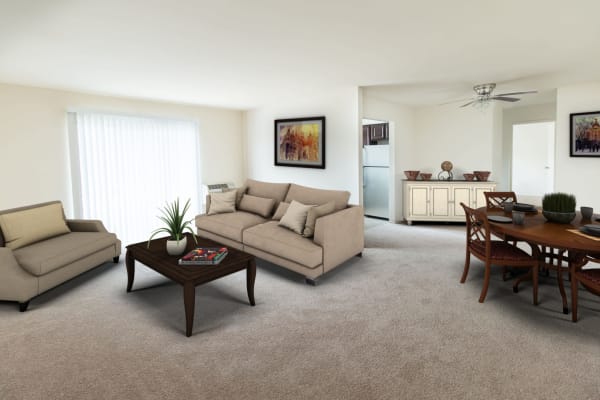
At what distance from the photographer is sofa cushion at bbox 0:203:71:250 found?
330 centimetres

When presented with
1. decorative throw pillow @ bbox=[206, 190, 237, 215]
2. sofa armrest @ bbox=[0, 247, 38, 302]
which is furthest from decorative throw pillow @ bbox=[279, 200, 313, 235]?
sofa armrest @ bbox=[0, 247, 38, 302]

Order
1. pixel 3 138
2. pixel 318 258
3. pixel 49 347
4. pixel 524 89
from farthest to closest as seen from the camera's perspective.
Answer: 1. pixel 524 89
2. pixel 3 138
3. pixel 318 258
4. pixel 49 347

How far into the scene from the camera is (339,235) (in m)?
3.73

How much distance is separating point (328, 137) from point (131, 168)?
11.0 feet

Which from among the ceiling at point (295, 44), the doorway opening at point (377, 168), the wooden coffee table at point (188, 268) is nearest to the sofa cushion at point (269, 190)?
the ceiling at point (295, 44)

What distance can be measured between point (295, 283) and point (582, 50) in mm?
3632

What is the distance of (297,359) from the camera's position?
2.19 m

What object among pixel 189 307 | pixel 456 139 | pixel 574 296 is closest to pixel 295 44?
pixel 189 307

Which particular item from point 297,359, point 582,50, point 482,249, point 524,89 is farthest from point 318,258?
point 524,89

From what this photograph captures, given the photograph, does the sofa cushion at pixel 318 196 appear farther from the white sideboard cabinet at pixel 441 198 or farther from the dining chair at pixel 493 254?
the white sideboard cabinet at pixel 441 198

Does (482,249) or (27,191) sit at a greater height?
(27,191)

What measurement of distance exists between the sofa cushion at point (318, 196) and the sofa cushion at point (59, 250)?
7.82 ft

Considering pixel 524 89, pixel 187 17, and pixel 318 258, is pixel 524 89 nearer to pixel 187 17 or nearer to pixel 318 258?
pixel 318 258

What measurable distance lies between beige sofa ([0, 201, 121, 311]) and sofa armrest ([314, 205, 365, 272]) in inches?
98.0
